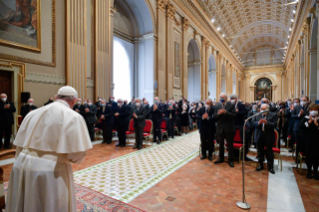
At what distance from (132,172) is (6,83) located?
219 inches

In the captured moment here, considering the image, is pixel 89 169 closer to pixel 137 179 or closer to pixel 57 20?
pixel 137 179

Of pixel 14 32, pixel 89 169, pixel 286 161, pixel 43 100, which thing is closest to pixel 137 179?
pixel 89 169

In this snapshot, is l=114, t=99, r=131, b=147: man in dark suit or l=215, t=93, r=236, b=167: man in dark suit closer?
l=215, t=93, r=236, b=167: man in dark suit

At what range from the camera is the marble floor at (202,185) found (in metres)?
3.21

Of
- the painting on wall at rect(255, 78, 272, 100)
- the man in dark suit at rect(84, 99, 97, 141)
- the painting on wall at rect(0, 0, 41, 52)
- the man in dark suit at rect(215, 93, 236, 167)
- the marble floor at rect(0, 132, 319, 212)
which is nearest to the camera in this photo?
the marble floor at rect(0, 132, 319, 212)

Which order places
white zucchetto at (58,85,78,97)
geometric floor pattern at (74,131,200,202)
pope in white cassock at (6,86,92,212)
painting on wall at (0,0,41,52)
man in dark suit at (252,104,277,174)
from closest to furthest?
pope in white cassock at (6,86,92,212), white zucchetto at (58,85,78,97), geometric floor pattern at (74,131,200,202), man in dark suit at (252,104,277,174), painting on wall at (0,0,41,52)

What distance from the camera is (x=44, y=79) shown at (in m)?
7.34

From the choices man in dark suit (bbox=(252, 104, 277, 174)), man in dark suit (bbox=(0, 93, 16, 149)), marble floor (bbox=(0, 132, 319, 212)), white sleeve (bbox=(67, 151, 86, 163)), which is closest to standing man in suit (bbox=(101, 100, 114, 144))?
marble floor (bbox=(0, 132, 319, 212))

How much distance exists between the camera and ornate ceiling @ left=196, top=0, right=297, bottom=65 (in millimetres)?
19438

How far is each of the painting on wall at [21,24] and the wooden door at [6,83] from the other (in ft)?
3.26

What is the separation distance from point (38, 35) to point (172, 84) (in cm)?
888

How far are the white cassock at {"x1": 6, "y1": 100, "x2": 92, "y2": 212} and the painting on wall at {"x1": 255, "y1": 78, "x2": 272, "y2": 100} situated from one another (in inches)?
1612

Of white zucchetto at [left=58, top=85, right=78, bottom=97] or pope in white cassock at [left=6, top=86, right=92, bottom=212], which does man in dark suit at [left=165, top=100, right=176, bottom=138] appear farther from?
pope in white cassock at [left=6, top=86, right=92, bottom=212]

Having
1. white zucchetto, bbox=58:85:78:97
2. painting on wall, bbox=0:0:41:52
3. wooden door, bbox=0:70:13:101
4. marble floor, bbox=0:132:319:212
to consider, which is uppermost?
painting on wall, bbox=0:0:41:52
